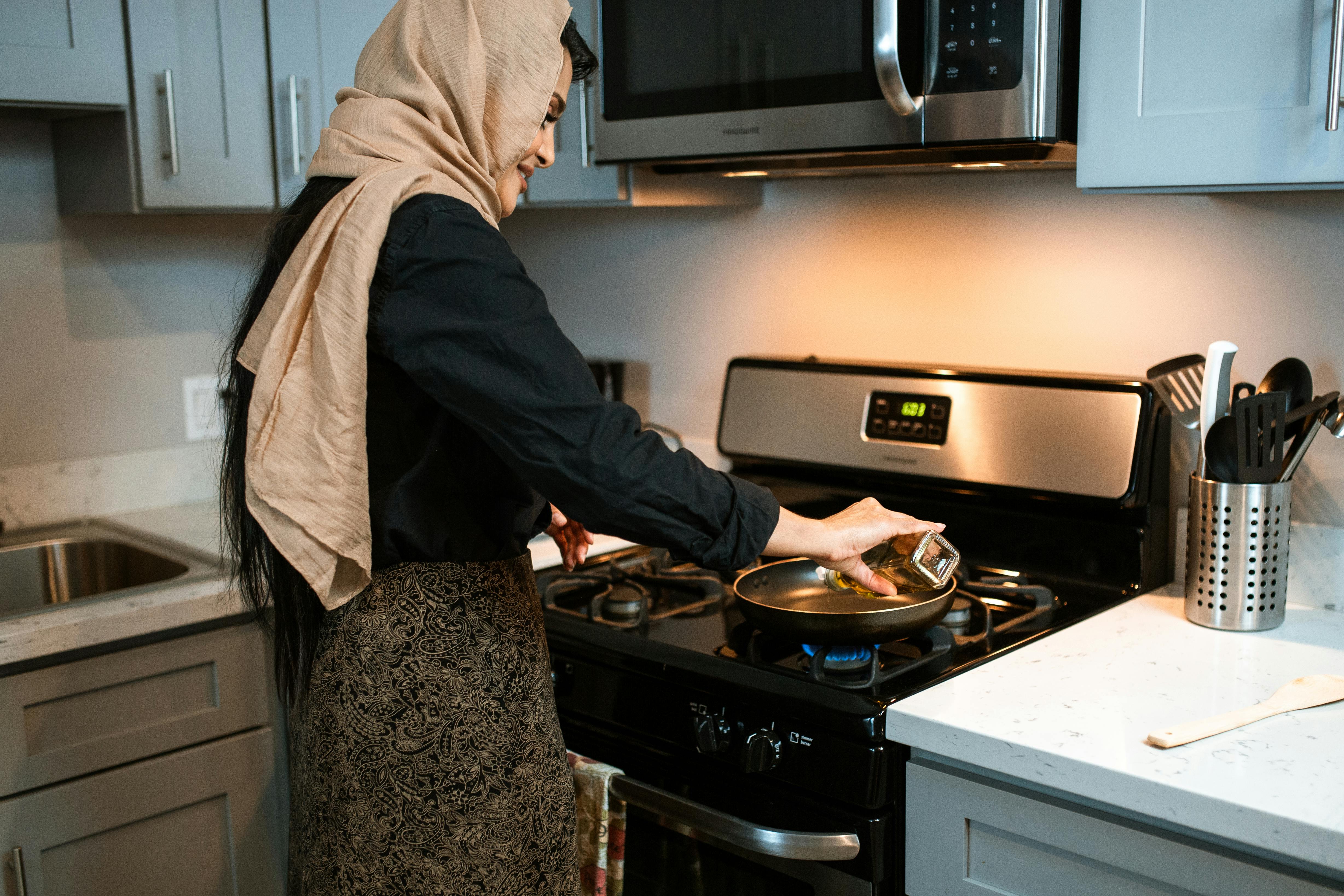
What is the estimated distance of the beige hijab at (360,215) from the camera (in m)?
0.92

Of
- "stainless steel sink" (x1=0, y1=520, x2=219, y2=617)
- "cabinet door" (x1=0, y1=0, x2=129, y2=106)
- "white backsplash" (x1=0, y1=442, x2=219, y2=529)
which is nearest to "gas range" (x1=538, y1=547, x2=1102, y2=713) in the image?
"stainless steel sink" (x1=0, y1=520, x2=219, y2=617)

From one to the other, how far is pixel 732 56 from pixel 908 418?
0.59 m

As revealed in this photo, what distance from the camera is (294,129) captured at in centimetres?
185

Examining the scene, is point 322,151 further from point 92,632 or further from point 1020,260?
point 1020,260

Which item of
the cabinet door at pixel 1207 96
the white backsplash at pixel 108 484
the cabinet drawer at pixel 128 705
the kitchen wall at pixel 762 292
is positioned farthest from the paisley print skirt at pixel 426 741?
the white backsplash at pixel 108 484

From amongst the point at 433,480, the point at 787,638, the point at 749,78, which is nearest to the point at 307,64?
the point at 749,78

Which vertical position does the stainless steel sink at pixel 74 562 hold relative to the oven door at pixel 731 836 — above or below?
above

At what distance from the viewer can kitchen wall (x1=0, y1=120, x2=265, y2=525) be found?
1999 millimetres

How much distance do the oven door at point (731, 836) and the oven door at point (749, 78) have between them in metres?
0.79

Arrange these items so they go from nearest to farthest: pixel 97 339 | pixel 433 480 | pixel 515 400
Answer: pixel 515 400
pixel 433 480
pixel 97 339

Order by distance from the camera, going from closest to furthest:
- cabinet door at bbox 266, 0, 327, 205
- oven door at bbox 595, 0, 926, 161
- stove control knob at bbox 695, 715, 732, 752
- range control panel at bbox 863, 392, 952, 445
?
stove control knob at bbox 695, 715, 732, 752 → oven door at bbox 595, 0, 926, 161 → range control panel at bbox 863, 392, 952, 445 → cabinet door at bbox 266, 0, 327, 205

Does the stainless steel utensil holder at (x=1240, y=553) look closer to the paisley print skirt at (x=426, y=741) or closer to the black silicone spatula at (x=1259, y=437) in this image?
the black silicone spatula at (x=1259, y=437)

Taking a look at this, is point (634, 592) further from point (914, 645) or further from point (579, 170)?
point (579, 170)

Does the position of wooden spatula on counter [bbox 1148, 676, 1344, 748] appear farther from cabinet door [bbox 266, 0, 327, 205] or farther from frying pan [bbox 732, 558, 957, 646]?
cabinet door [bbox 266, 0, 327, 205]
